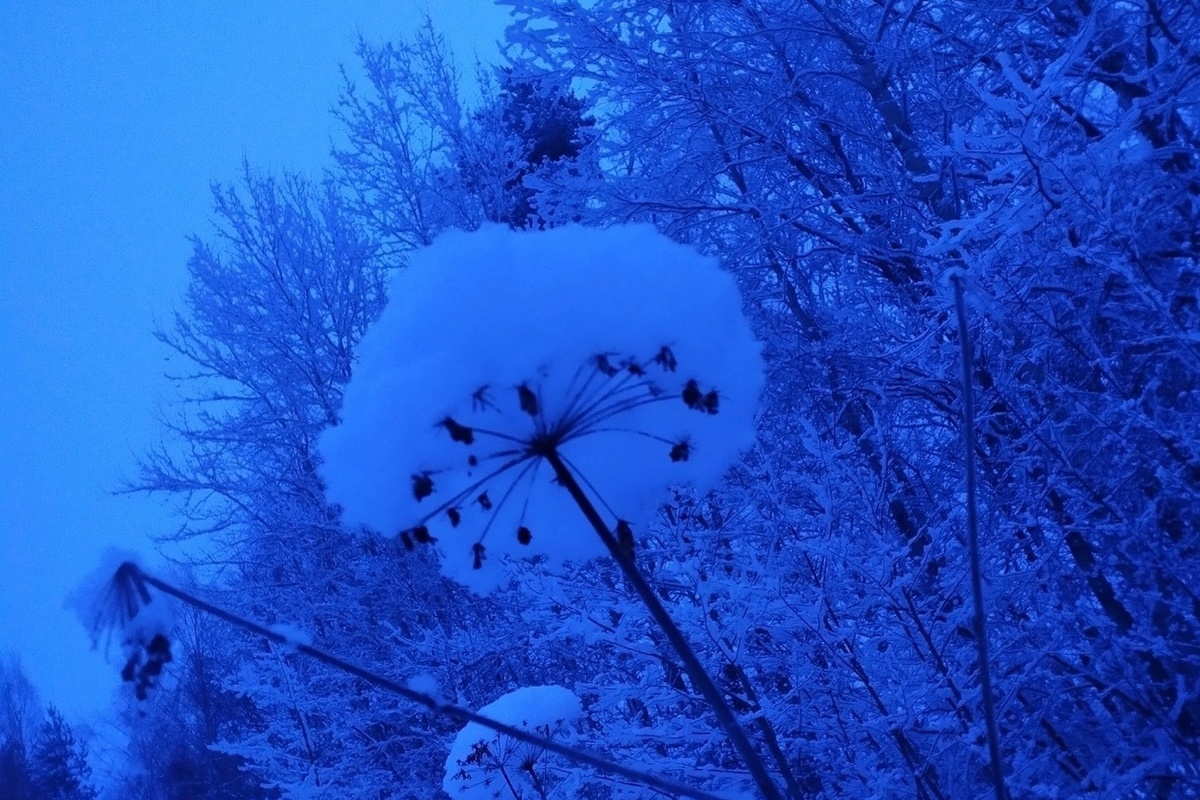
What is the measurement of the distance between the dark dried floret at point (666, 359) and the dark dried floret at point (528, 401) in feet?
0.61

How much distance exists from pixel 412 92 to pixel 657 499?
941 cm

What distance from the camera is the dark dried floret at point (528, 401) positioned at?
102 cm

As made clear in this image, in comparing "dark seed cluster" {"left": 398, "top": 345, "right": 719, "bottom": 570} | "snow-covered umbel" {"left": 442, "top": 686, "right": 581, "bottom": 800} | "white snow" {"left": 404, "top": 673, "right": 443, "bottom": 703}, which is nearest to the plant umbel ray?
"white snow" {"left": 404, "top": 673, "right": 443, "bottom": 703}

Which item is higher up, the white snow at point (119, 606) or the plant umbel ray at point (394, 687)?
the white snow at point (119, 606)

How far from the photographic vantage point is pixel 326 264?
31.4ft

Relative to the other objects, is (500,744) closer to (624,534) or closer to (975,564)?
(624,534)

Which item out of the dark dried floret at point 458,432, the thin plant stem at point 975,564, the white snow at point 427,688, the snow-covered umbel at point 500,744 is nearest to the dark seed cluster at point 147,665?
the white snow at point 427,688

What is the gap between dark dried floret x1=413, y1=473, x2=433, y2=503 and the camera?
3.51 ft

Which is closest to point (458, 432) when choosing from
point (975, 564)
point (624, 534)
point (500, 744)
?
→ point (624, 534)

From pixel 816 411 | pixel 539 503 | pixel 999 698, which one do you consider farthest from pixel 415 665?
pixel 539 503

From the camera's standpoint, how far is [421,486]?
42.1 inches

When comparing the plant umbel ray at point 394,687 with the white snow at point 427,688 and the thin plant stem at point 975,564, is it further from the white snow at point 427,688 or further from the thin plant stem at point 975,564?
the thin plant stem at point 975,564

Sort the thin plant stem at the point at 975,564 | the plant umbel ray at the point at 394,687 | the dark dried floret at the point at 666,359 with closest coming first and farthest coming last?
the plant umbel ray at the point at 394,687 < the thin plant stem at the point at 975,564 < the dark dried floret at the point at 666,359

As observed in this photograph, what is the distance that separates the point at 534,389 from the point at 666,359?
0.59 ft
